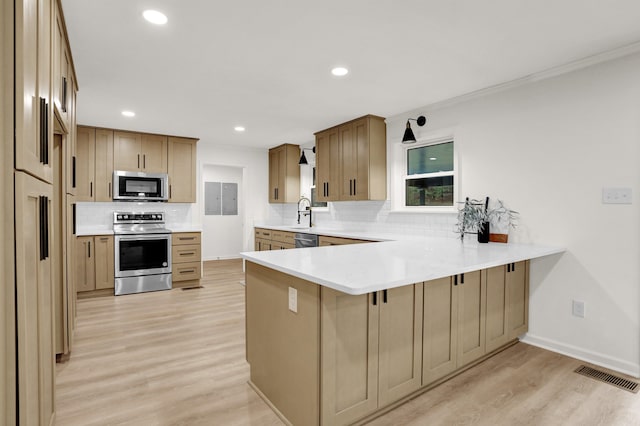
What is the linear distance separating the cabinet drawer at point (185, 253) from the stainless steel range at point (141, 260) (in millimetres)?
91

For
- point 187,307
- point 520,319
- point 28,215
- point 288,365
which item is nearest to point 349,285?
point 288,365

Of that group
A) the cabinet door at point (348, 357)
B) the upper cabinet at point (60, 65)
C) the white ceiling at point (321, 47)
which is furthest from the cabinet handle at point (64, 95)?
the cabinet door at point (348, 357)

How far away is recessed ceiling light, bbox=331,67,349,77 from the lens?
2.97 metres

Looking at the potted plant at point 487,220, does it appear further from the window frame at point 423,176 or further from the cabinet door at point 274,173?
the cabinet door at point 274,173

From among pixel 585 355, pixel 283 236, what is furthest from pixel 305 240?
pixel 585 355

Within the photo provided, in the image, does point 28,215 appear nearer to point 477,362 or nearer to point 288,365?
point 288,365

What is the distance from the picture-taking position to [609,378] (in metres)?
2.51

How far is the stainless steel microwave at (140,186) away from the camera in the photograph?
17.0 feet

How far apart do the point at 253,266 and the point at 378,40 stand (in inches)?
70.8

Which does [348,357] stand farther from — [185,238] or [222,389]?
[185,238]

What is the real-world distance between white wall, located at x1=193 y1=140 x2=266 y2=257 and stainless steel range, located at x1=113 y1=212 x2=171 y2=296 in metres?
1.59

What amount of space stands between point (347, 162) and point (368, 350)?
3.21 meters

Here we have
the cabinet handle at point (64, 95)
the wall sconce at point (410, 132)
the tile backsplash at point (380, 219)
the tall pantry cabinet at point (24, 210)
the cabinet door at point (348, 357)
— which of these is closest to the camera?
the tall pantry cabinet at point (24, 210)

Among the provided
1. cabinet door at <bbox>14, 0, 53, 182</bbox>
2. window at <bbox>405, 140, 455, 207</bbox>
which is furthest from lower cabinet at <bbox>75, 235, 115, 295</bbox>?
window at <bbox>405, 140, 455, 207</bbox>
